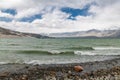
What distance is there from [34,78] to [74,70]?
5.80 metres

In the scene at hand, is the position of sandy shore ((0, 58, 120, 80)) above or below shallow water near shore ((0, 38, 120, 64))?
above

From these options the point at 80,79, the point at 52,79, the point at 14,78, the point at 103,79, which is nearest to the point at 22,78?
the point at 14,78

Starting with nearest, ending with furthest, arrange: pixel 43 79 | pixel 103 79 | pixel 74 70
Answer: pixel 103 79, pixel 43 79, pixel 74 70

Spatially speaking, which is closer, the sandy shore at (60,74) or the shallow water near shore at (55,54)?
the sandy shore at (60,74)

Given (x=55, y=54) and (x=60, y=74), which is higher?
(x=60, y=74)

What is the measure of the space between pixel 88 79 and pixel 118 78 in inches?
84.8

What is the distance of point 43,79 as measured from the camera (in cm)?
1873

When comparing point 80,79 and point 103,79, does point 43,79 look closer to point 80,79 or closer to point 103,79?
point 80,79

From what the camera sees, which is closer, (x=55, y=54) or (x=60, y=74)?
(x=60, y=74)

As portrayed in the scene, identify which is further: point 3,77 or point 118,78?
point 3,77

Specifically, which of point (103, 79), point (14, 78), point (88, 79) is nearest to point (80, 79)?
point (88, 79)

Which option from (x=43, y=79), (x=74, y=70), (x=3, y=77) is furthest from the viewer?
(x=74, y=70)

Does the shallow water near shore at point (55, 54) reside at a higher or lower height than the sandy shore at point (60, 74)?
lower

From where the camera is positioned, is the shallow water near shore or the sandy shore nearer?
the sandy shore
